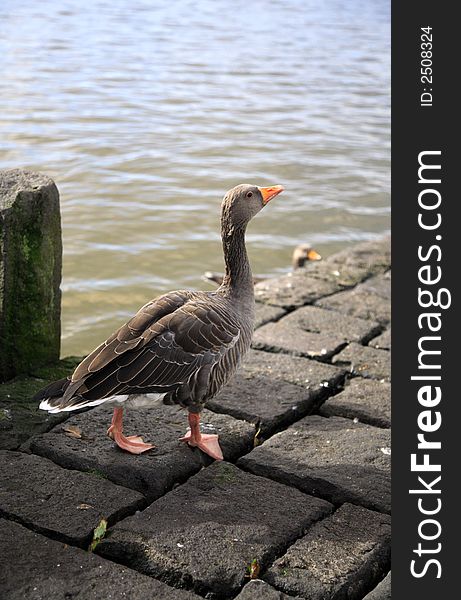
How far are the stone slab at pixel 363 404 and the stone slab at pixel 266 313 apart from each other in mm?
1109

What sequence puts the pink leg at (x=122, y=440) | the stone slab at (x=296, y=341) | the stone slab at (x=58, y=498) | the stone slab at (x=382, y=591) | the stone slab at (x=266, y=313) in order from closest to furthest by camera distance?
the stone slab at (x=382, y=591)
the stone slab at (x=58, y=498)
the pink leg at (x=122, y=440)
the stone slab at (x=296, y=341)
the stone slab at (x=266, y=313)

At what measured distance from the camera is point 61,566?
3.35 m

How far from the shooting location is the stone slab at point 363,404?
4945 millimetres

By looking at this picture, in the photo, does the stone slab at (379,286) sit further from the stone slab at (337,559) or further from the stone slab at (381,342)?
the stone slab at (337,559)

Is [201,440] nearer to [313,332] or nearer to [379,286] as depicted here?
[313,332]

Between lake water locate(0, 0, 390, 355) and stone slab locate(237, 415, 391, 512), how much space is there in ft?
10.3

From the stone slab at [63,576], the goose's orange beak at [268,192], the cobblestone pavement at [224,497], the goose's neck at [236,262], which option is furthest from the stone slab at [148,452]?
the goose's orange beak at [268,192]

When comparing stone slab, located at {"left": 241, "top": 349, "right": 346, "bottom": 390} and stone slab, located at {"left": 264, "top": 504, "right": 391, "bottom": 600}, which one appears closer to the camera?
stone slab, located at {"left": 264, "top": 504, "right": 391, "bottom": 600}

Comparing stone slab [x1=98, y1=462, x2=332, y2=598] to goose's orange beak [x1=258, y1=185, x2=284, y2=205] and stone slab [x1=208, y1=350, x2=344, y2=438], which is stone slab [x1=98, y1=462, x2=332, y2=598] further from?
goose's orange beak [x1=258, y1=185, x2=284, y2=205]

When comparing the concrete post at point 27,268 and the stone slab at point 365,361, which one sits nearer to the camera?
the concrete post at point 27,268

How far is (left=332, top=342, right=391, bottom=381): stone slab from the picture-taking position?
5.58 metres

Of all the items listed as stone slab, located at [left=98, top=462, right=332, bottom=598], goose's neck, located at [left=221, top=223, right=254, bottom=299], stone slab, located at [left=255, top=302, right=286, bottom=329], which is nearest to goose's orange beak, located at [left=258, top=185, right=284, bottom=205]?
goose's neck, located at [left=221, top=223, right=254, bottom=299]

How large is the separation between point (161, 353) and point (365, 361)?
2.09 meters

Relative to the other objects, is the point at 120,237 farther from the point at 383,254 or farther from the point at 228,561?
the point at 228,561
